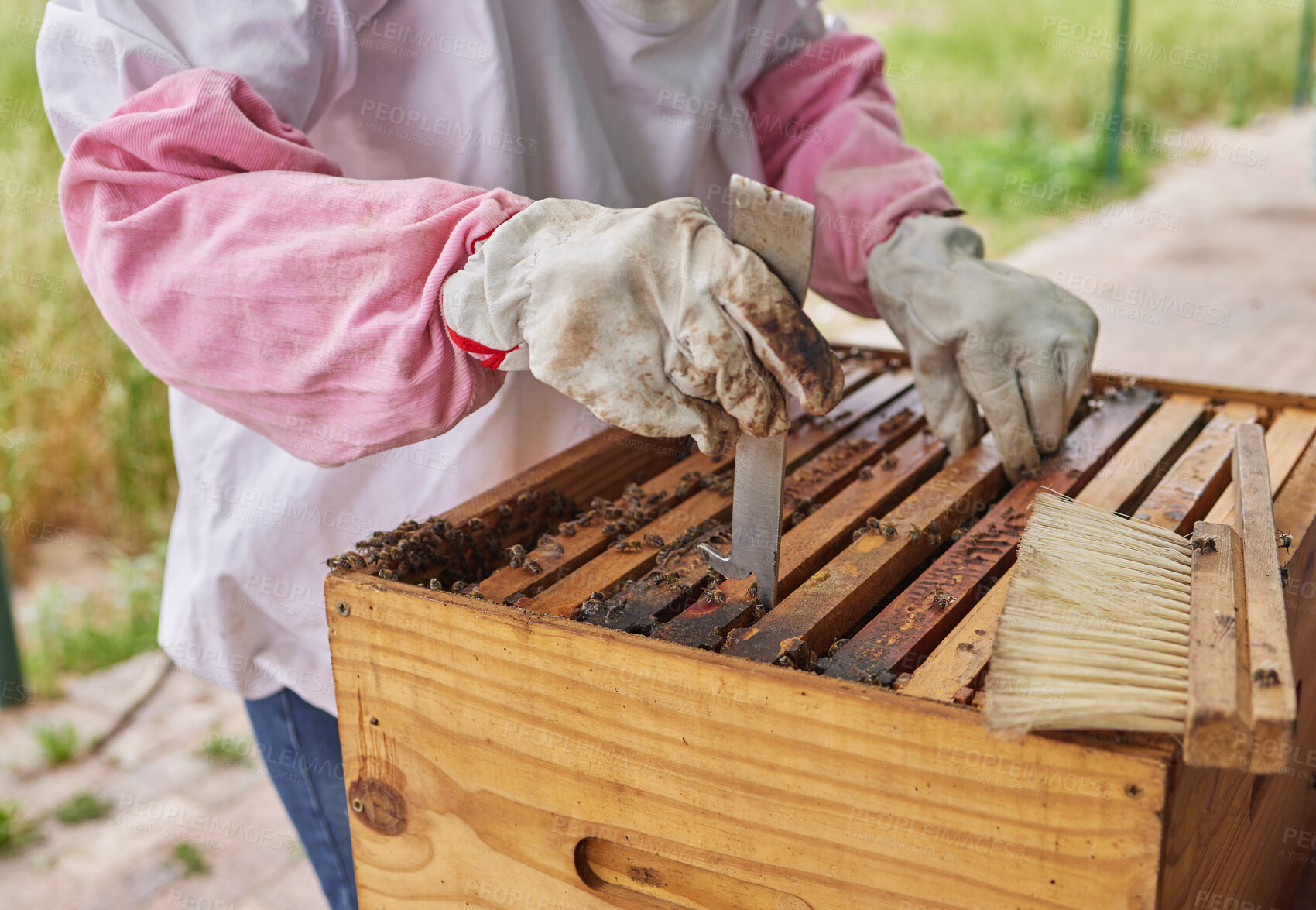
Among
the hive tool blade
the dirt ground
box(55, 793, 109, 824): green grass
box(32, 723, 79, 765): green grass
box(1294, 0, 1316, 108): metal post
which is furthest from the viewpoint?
box(1294, 0, 1316, 108): metal post

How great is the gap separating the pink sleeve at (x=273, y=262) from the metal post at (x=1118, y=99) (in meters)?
7.15

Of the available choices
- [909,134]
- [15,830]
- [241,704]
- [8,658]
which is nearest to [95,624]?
[8,658]

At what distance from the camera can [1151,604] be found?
1060 millimetres

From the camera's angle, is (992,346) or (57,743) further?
(57,743)

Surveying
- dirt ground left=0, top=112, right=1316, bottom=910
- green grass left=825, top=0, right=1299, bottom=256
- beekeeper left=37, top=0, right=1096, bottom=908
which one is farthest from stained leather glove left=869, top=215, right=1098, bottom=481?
green grass left=825, top=0, right=1299, bottom=256

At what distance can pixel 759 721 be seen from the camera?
1.03 m

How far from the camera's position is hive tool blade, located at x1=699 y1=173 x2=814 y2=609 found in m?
1.08

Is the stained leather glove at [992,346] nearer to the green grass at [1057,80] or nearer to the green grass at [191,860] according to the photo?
the green grass at [191,860]

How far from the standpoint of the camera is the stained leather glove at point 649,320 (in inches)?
43.5

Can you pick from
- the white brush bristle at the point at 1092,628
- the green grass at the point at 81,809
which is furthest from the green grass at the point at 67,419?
the white brush bristle at the point at 1092,628

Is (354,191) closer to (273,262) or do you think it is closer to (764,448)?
(273,262)

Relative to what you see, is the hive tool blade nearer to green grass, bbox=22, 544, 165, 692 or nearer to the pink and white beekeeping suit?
the pink and white beekeeping suit

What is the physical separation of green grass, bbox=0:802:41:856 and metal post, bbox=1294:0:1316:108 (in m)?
10.7

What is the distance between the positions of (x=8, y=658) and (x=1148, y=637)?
3437 mm
